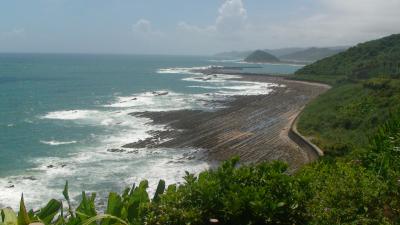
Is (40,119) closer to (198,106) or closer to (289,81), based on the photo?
(198,106)

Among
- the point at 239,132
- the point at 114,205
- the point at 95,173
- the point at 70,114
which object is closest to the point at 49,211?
the point at 114,205

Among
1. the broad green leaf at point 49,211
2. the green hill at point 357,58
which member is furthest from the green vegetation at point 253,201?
the green hill at point 357,58

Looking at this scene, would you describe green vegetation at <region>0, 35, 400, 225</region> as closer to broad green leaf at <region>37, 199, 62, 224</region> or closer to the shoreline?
broad green leaf at <region>37, 199, 62, 224</region>

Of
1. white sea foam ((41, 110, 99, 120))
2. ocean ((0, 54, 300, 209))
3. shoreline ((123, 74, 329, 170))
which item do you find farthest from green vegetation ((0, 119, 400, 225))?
white sea foam ((41, 110, 99, 120))

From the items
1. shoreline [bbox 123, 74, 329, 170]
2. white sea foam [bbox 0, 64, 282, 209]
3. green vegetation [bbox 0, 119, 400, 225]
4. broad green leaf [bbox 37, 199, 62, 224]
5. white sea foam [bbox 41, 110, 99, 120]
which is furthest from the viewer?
white sea foam [bbox 41, 110, 99, 120]

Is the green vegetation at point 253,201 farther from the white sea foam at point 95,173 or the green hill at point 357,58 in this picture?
the green hill at point 357,58

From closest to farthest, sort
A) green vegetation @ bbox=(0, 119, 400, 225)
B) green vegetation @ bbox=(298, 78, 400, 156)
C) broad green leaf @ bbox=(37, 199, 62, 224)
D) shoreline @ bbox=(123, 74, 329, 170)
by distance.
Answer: broad green leaf @ bbox=(37, 199, 62, 224) → green vegetation @ bbox=(0, 119, 400, 225) → shoreline @ bbox=(123, 74, 329, 170) → green vegetation @ bbox=(298, 78, 400, 156)

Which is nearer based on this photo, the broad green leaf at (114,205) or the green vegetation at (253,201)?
the broad green leaf at (114,205)

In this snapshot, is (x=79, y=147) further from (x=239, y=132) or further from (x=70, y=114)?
(x=70, y=114)
